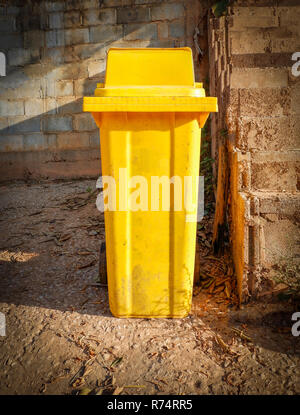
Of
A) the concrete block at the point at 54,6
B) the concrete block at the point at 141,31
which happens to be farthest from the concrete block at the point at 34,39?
the concrete block at the point at 141,31

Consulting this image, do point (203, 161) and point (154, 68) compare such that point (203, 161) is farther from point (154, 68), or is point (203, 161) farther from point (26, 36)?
point (26, 36)

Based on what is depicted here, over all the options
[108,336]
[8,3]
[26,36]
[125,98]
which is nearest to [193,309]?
[108,336]

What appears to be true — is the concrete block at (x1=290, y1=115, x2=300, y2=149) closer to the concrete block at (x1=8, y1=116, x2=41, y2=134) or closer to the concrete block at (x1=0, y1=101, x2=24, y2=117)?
the concrete block at (x1=8, y1=116, x2=41, y2=134)

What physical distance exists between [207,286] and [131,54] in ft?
5.84

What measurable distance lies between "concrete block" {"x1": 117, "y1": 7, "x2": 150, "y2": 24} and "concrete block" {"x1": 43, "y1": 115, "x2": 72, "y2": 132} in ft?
6.17

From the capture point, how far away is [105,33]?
4910mm

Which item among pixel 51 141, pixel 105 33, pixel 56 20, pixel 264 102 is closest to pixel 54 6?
pixel 56 20

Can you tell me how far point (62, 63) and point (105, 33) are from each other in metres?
0.89

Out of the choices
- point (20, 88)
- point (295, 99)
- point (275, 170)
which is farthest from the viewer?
point (20, 88)

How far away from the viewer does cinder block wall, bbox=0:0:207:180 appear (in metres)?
4.79

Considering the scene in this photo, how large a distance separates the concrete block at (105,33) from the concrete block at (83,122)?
1235 mm

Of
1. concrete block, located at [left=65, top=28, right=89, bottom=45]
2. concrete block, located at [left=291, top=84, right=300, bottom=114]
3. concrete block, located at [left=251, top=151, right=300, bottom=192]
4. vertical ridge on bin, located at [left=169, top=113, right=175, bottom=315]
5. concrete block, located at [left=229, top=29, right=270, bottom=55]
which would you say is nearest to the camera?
vertical ridge on bin, located at [left=169, top=113, right=175, bottom=315]

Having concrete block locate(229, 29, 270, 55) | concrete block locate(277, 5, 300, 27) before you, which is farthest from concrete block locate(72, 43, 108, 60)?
concrete block locate(277, 5, 300, 27)

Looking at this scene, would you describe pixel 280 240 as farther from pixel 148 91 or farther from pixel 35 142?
pixel 35 142
